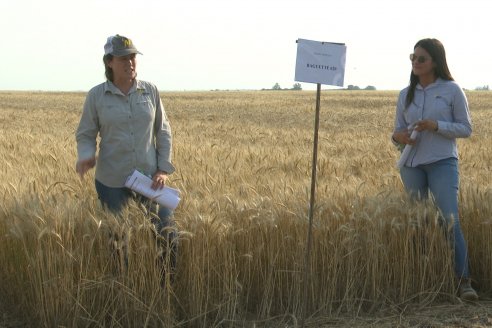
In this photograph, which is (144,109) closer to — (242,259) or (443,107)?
(242,259)

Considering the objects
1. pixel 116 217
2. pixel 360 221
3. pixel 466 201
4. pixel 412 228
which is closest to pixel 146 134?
pixel 116 217

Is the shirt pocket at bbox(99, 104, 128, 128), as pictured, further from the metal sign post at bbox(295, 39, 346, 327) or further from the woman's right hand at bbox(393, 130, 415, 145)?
the woman's right hand at bbox(393, 130, 415, 145)

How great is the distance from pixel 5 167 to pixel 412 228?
137 inches

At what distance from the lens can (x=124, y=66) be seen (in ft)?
11.8

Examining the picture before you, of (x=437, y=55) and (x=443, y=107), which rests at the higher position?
(x=437, y=55)

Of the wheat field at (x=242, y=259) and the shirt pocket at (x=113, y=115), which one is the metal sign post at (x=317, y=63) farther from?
the shirt pocket at (x=113, y=115)

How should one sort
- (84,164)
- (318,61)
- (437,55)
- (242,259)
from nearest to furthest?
1. (318,61)
2. (84,164)
3. (242,259)
4. (437,55)

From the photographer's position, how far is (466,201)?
4.45 metres

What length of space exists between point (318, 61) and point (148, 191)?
1157 mm

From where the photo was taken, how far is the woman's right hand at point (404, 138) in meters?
4.17

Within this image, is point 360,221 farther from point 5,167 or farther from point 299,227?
point 5,167

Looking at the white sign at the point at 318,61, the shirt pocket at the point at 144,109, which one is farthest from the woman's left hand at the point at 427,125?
the shirt pocket at the point at 144,109

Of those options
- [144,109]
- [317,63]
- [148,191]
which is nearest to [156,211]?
[148,191]

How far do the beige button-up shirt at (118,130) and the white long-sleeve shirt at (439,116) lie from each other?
1.70 meters
